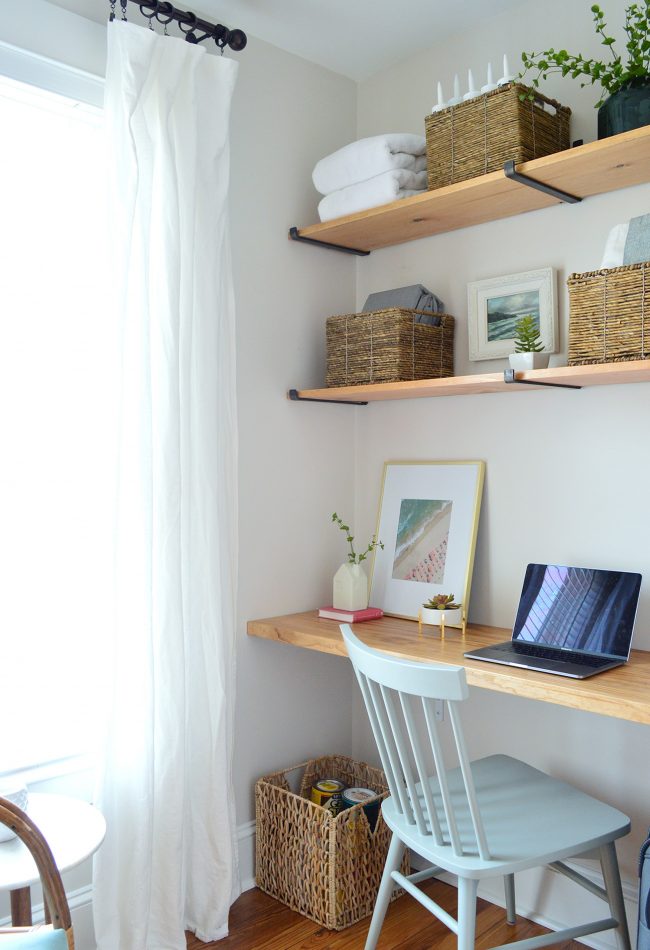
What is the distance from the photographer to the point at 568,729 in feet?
7.27

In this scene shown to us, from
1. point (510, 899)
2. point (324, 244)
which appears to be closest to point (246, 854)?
point (510, 899)

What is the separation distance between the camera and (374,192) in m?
2.34

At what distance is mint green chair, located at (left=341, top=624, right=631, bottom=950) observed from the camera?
5.37ft

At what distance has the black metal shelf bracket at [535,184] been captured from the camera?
6.45 feet

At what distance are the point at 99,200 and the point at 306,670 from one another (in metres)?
1.51

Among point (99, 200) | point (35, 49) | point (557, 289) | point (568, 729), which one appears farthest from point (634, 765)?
point (35, 49)

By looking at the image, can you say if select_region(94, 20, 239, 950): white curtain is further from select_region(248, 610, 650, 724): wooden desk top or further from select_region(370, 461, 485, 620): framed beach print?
select_region(370, 461, 485, 620): framed beach print

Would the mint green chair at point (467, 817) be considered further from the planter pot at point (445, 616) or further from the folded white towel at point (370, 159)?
the folded white towel at point (370, 159)

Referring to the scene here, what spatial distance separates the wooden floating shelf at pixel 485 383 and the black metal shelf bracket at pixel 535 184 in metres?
0.44

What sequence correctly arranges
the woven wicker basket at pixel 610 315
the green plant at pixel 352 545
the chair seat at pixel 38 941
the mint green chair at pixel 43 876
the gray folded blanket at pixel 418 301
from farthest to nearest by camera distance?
the green plant at pixel 352 545
the gray folded blanket at pixel 418 301
the woven wicker basket at pixel 610 315
the mint green chair at pixel 43 876
the chair seat at pixel 38 941

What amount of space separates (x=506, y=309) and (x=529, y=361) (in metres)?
0.39

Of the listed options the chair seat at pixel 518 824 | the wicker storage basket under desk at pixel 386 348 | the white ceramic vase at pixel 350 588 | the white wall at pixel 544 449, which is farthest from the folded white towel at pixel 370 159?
the chair seat at pixel 518 824

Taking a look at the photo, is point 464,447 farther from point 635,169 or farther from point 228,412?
point 635,169

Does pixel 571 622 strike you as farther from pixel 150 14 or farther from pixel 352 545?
pixel 150 14
